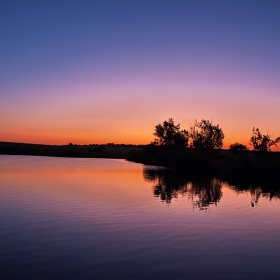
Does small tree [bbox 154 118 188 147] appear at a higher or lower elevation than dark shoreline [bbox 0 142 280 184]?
higher

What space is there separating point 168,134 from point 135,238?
84.2m

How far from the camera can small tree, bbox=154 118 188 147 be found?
95.7 m

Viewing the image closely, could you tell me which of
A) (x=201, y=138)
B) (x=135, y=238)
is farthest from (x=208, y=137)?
(x=135, y=238)

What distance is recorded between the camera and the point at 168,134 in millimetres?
98688

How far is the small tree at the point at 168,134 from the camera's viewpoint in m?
95.7

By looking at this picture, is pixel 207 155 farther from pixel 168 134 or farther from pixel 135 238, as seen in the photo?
pixel 135 238

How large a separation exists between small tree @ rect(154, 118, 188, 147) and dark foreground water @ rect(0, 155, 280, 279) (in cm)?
6842

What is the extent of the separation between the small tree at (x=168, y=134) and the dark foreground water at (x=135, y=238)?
68424 millimetres

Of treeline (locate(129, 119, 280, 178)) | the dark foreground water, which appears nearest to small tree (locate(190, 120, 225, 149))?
treeline (locate(129, 119, 280, 178))

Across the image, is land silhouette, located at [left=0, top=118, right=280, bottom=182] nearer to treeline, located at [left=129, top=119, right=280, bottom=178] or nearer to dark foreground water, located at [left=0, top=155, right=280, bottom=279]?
treeline, located at [left=129, top=119, right=280, bottom=178]

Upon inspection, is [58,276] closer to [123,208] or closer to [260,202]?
[123,208]

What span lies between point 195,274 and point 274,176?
1691 inches

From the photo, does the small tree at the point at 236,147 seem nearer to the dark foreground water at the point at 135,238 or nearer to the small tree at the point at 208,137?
the small tree at the point at 208,137

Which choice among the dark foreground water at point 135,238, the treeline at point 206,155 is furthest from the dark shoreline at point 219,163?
the dark foreground water at point 135,238
